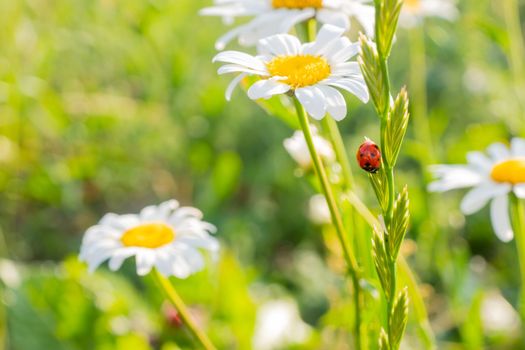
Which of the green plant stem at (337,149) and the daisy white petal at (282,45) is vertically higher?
the daisy white petal at (282,45)

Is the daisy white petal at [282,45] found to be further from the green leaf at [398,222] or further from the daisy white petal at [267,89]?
the green leaf at [398,222]

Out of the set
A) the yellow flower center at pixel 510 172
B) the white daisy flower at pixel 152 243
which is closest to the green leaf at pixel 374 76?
the white daisy flower at pixel 152 243

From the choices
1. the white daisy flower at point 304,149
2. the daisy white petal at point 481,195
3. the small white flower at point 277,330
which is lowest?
the small white flower at point 277,330

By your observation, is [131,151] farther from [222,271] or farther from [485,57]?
[485,57]

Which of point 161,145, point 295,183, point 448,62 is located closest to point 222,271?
point 295,183

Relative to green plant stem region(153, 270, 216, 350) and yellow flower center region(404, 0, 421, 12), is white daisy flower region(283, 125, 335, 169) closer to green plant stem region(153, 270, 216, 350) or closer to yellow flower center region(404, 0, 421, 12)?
green plant stem region(153, 270, 216, 350)

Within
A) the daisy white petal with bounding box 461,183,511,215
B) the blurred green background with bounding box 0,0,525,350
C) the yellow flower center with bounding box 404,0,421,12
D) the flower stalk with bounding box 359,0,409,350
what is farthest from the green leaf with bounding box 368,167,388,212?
the yellow flower center with bounding box 404,0,421,12
